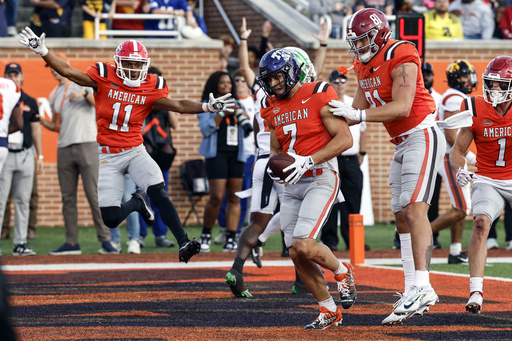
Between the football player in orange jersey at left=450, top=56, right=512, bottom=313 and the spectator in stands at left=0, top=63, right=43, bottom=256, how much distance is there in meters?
5.89

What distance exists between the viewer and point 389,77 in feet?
18.3

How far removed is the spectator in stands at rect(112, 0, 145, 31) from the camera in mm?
14680

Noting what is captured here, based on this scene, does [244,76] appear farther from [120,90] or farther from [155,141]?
[120,90]

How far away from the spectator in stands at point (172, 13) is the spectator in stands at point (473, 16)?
208 inches

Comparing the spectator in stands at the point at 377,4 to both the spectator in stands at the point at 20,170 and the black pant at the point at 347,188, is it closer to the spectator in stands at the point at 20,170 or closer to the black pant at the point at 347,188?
the black pant at the point at 347,188

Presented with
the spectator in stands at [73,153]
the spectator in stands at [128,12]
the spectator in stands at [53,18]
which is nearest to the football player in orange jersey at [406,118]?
the spectator in stands at [73,153]

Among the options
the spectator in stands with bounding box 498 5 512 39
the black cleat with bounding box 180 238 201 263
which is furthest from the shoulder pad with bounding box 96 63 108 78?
the spectator in stands with bounding box 498 5 512 39

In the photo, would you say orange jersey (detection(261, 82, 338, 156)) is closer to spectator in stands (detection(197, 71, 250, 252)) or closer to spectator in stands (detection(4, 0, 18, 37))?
spectator in stands (detection(197, 71, 250, 252))

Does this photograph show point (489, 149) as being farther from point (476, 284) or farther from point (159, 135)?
point (159, 135)

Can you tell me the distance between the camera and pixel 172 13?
48.2ft

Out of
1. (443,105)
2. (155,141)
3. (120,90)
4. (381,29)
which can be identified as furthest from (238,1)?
(381,29)

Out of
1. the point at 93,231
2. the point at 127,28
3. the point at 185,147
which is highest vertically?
the point at 127,28

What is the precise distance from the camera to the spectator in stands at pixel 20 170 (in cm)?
1021

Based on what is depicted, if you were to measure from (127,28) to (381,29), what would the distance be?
977 cm
